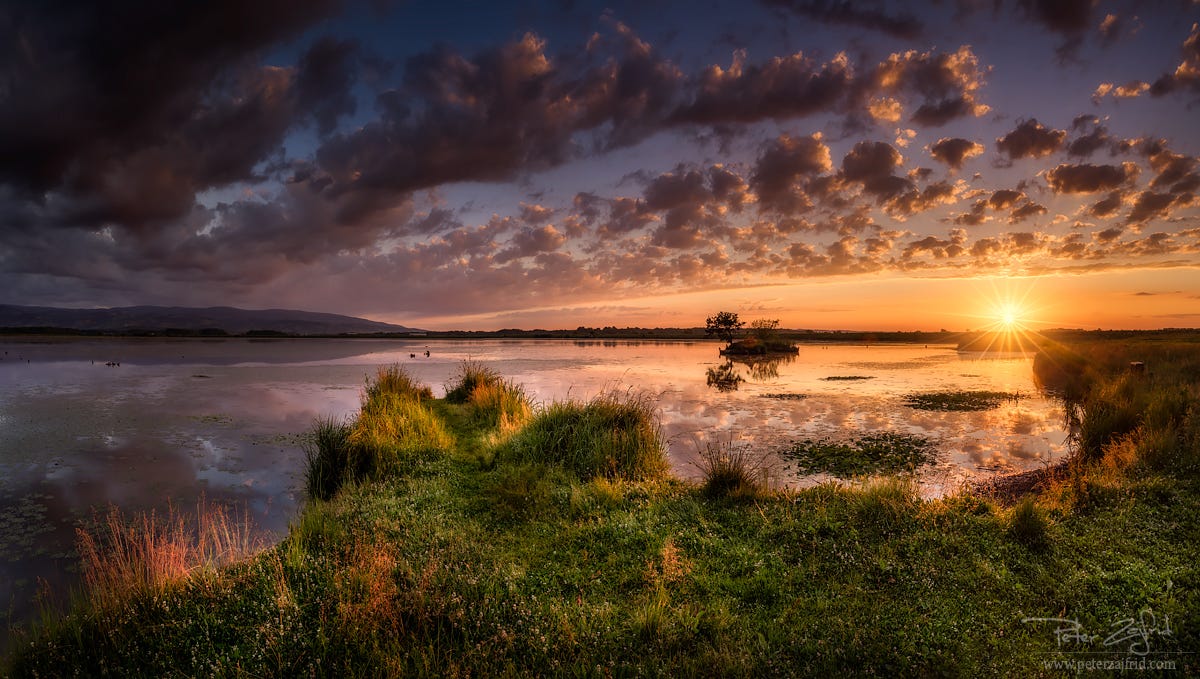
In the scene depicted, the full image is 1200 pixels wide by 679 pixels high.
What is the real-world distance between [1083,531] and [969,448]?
28.0ft

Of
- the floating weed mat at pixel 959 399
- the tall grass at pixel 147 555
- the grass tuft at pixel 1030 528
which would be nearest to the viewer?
the tall grass at pixel 147 555

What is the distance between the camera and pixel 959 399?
24766 millimetres

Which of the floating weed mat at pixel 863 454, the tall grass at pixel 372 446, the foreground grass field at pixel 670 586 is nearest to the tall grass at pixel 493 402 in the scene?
the tall grass at pixel 372 446

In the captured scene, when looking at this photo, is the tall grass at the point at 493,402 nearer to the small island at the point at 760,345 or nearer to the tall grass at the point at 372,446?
the tall grass at the point at 372,446

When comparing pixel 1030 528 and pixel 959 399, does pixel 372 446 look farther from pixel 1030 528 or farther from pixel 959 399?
pixel 959 399

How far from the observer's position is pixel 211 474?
40.7 feet

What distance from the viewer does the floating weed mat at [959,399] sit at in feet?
74.2

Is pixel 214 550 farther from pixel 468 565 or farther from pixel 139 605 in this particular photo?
pixel 468 565

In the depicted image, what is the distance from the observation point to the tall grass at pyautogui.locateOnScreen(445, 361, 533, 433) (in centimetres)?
1642

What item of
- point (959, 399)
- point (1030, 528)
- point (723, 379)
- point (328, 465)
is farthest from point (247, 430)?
point (959, 399)

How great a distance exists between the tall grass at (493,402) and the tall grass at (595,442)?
1734 millimetres

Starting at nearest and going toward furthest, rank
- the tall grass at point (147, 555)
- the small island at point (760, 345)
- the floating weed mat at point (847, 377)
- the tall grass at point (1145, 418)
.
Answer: the tall grass at point (147, 555) → the tall grass at point (1145, 418) → the floating weed mat at point (847, 377) → the small island at point (760, 345)

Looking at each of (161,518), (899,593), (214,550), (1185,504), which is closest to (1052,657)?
(899,593)

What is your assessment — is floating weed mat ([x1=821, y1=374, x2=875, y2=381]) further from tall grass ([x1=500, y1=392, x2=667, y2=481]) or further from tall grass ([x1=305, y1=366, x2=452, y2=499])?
tall grass ([x1=305, y1=366, x2=452, y2=499])
